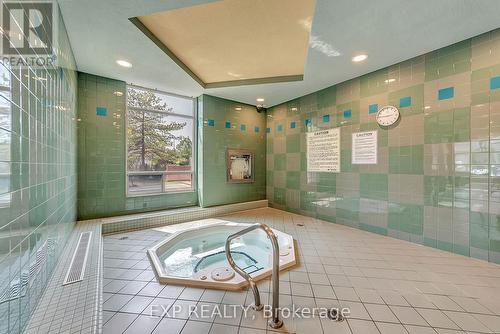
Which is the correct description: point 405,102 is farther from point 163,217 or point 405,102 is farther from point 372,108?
point 163,217

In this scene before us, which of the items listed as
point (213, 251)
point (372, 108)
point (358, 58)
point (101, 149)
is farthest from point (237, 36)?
point (213, 251)

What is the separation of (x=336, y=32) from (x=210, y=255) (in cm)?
319

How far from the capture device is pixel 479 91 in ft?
6.92

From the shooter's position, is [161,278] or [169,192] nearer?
[161,278]

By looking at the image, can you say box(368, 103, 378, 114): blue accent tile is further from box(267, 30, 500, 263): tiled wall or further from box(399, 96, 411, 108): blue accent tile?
box(399, 96, 411, 108): blue accent tile

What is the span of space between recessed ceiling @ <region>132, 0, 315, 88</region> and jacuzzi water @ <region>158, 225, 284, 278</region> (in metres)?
2.58

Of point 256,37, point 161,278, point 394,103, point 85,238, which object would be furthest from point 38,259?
point 394,103

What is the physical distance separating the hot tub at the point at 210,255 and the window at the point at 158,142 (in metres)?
1.02

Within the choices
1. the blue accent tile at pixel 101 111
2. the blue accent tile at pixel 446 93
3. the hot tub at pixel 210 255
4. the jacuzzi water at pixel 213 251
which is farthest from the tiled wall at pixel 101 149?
the blue accent tile at pixel 446 93

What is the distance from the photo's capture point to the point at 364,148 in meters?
3.06

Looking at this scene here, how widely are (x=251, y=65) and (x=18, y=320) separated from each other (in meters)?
3.30

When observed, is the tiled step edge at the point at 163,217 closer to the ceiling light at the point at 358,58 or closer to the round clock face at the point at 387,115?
the round clock face at the point at 387,115

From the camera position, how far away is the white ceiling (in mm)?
1696

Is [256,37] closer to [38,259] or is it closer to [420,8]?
[420,8]
